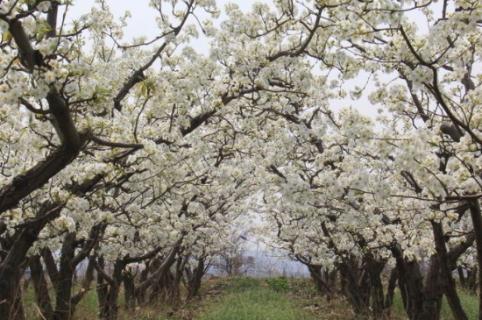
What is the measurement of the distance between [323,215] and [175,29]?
5388mm

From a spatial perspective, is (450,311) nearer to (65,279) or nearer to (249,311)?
(249,311)

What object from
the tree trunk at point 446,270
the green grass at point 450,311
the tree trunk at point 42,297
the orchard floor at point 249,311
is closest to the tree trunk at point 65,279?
the tree trunk at point 42,297

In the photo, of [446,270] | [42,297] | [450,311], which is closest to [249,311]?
[450,311]

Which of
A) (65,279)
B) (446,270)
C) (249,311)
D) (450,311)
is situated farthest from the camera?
(249,311)

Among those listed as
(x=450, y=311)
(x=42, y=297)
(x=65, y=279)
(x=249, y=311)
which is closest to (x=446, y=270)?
(x=65, y=279)

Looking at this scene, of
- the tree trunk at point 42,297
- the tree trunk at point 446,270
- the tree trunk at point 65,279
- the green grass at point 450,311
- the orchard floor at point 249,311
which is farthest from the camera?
the green grass at point 450,311

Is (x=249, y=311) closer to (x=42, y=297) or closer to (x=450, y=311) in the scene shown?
(x=450, y=311)

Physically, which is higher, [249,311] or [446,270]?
[446,270]

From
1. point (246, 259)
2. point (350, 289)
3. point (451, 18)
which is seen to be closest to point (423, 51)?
point (451, 18)

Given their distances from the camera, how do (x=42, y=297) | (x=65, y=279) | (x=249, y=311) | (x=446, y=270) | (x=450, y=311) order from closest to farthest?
(x=446, y=270) → (x=65, y=279) → (x=42, y=297) → (x=450, y=311) → (x=249, y=311)

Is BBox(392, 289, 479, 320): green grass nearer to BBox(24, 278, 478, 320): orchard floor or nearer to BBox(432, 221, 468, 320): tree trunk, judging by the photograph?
BBox(24, 278, 478, 320): orchard floor

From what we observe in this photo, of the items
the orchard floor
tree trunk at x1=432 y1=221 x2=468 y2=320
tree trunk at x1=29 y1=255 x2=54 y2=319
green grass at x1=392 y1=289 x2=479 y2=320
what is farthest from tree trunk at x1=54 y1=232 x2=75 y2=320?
green grass at x1=392 y1=289 x2=479 y2=320

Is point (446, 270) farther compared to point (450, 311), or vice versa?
point (450, 311)

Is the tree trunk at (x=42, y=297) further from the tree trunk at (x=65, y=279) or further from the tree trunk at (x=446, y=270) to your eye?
the tree trunk at (x=446, y=270)
